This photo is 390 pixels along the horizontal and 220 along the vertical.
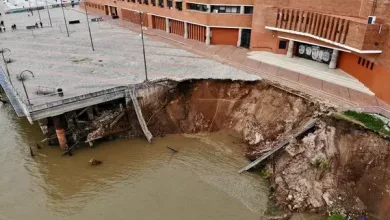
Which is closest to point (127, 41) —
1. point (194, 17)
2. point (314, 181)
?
point (194, 17)

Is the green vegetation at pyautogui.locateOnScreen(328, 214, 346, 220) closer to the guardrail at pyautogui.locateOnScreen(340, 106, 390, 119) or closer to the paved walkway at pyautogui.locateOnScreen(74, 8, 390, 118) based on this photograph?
the guardrail at pyautogui.locateOnScreen(340, 106, 390, 119)

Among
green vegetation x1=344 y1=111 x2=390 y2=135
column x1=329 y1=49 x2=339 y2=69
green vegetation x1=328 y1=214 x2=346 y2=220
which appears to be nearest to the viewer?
green vegetation x1=328 y1=214 x2=346 y2=220

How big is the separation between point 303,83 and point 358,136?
860 centimetres

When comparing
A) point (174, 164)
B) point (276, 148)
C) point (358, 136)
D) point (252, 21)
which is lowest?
point (174, 164)

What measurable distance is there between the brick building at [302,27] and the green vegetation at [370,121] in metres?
A: 4.47

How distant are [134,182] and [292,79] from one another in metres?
18.4

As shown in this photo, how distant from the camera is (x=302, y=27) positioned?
3306 cm

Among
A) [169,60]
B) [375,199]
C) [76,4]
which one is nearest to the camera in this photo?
[375,199]

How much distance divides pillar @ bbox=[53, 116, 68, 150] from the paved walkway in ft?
62.3

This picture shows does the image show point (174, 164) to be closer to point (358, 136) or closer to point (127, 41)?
point (358, 136)

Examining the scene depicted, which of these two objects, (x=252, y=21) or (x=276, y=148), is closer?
(x=276, y=148)

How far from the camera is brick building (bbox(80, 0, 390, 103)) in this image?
87.1 ft

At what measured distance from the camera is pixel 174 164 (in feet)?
87.5

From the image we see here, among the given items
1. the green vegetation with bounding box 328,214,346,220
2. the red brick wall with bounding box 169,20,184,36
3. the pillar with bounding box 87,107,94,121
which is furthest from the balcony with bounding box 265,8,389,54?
the pillar with bounding box 87,107,94,121
